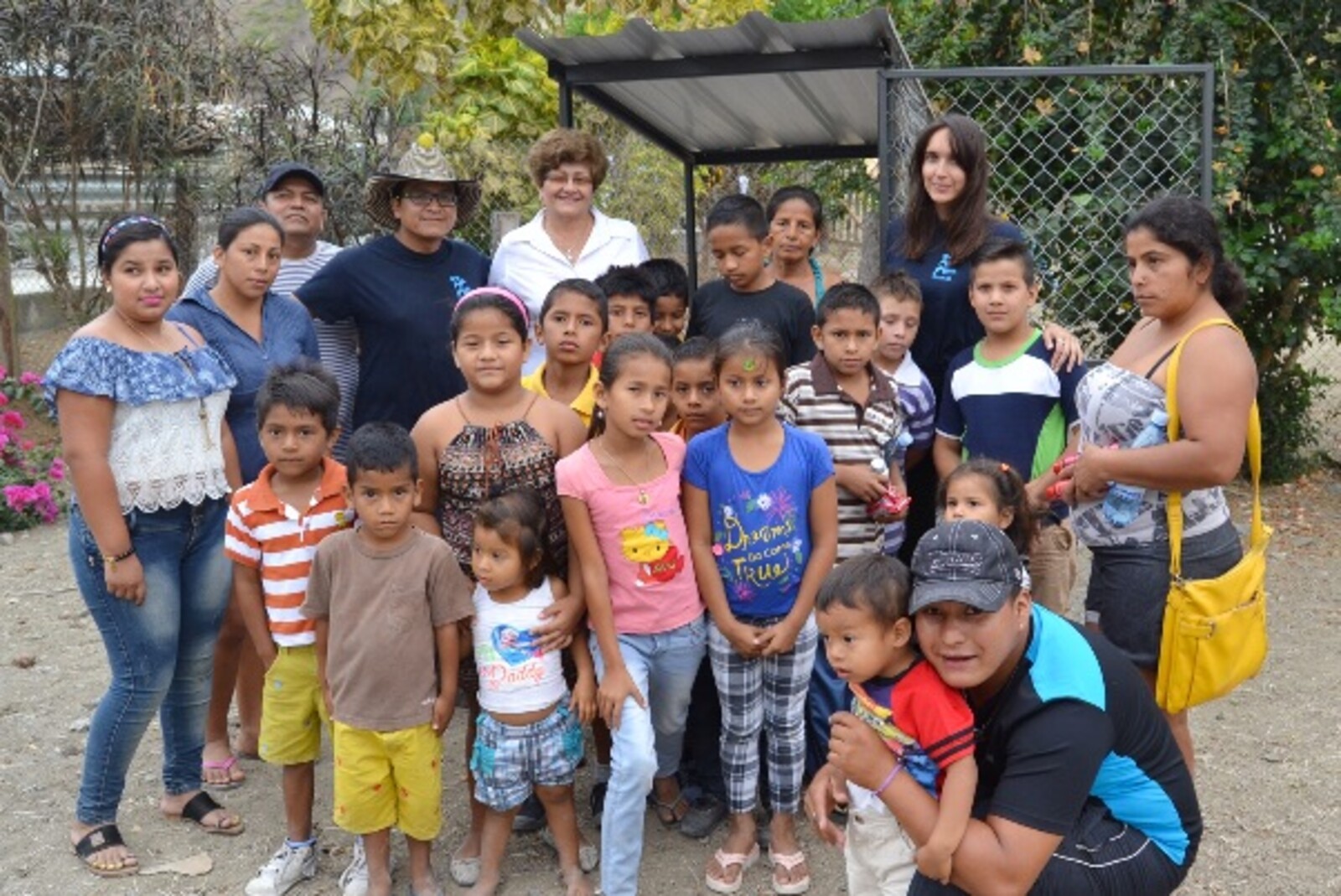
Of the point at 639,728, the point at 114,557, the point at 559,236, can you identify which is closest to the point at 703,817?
the point at 639,728

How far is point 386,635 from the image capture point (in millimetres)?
3307

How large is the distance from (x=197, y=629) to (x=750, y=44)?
2.64 m

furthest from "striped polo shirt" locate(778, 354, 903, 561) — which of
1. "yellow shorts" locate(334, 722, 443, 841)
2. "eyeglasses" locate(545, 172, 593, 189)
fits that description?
"yellow shorts" locate(334, 722, 443, 841)

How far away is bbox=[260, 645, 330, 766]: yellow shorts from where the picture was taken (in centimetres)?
356

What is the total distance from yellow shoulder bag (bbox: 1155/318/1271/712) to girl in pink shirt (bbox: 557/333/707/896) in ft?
3.97

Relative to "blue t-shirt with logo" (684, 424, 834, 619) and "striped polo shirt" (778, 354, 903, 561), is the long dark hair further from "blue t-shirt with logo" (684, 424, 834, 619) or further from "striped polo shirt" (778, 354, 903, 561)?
"blue t-shirt with logo" (684, 424, 834, 619)

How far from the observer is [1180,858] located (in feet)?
8.09

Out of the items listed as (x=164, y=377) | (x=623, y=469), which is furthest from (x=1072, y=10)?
(x=164, y=377)

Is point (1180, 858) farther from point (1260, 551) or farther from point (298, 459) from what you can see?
point (298, 459)

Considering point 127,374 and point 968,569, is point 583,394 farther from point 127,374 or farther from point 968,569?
point 968,569

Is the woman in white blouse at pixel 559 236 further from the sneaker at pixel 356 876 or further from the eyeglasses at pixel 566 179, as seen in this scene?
the sneaker at pixel 356 876

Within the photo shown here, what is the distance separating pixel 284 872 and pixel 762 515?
1.70 metres

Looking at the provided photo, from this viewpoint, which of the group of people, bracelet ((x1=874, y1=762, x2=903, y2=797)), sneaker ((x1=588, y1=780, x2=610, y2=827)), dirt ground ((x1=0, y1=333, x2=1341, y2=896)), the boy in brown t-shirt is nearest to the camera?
bracelet ((x1=874, y1=762, x2=903, y2=797))

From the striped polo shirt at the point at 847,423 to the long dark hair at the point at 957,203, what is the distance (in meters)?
0.57
